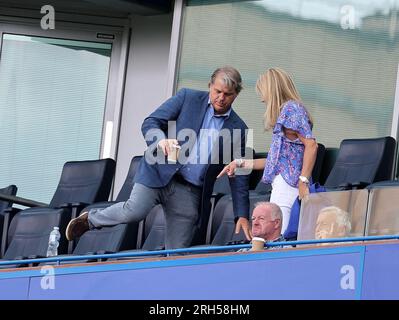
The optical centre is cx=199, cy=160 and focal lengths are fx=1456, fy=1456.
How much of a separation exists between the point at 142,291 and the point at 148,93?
592 centimetres

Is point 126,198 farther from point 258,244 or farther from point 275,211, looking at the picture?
point 258,244

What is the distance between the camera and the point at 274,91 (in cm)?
748

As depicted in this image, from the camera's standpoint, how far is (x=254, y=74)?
36.2 ft

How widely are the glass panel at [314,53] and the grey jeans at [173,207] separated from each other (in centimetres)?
281

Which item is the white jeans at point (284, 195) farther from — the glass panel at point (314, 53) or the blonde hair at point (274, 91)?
the glass panel at point (314, 53)

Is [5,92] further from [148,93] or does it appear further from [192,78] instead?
[192,78]

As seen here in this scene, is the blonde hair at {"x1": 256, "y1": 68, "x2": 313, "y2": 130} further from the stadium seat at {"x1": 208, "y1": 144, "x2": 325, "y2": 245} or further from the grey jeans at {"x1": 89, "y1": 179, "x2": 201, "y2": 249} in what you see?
the stadium seat at {"x1": 208, "y1": 144, "x2": 325, "y2": 245}

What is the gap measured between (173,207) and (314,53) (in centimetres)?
344

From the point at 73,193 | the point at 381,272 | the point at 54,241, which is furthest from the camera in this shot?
the point at 73,193

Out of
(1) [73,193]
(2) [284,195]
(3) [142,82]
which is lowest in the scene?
(2) [284,195]

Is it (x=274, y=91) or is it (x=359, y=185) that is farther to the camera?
(x=359, y=185)

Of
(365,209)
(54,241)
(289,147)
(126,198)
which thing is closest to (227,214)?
(126,198)

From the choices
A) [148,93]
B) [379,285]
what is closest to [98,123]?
[148,93]

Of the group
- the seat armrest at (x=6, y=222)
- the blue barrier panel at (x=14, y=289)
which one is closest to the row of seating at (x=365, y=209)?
the blue barrier panel at (x=14, y=289)
